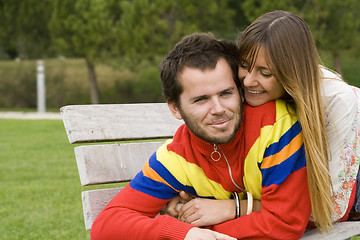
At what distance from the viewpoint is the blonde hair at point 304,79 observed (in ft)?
7.10

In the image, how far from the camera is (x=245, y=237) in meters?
2.19

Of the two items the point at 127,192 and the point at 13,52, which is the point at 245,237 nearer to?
the point at 127,192

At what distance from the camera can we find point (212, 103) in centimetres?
220

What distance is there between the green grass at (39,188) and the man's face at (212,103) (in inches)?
107

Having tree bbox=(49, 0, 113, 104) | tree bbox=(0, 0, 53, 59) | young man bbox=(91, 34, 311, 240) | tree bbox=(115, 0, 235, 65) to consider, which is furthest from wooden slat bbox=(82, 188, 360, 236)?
tree bbox=(0, 0, 53, 59)

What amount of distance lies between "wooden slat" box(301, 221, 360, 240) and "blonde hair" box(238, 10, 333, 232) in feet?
0.11

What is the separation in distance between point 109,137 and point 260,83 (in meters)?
0.88

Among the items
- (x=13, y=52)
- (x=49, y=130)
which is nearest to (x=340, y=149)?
(x=49, y=130)

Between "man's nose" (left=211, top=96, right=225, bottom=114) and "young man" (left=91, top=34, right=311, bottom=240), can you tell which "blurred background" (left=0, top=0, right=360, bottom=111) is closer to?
"young man" (left=91, top=34, right=311, bottom=240)

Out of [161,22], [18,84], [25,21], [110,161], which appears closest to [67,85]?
[18,84]

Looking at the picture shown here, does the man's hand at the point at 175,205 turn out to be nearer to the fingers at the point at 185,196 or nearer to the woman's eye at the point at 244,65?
the fingers at the point at 185,196

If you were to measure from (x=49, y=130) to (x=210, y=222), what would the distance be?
9996mm

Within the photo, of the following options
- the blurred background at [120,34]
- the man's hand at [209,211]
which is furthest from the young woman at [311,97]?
the blurred background at [120,34]

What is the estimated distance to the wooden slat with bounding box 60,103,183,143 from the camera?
267 centimetres
